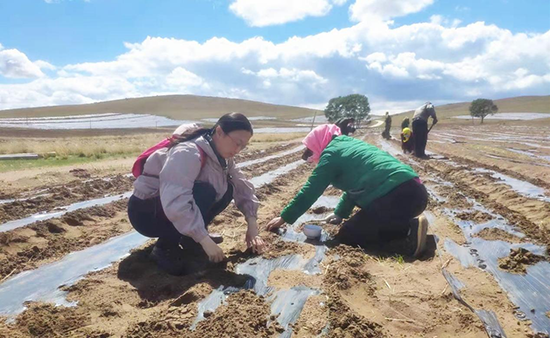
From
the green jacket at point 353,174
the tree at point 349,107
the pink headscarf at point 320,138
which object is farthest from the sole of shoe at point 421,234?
the tree at point 349,107

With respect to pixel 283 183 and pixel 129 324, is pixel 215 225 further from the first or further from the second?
pixel 283 183

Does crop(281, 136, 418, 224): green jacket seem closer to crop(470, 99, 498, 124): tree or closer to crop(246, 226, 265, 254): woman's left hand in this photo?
crop(246, 226, 265, 254): woman's left hand

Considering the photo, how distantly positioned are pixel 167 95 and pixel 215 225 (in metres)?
99.4

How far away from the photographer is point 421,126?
1098 cm

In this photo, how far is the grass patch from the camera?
31.9 ft

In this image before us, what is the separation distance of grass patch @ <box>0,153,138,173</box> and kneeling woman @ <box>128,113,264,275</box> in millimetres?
7991

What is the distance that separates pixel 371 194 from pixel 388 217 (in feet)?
0.77

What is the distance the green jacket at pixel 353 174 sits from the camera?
10.4 feet

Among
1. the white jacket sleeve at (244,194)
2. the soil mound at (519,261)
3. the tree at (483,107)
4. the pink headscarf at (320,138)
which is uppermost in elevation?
the tree at (483,107)

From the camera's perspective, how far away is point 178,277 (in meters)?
2.68

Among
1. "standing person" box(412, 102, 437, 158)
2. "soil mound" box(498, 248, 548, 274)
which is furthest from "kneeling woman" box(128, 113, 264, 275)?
"standing person" box(412, 102, 437, 158)

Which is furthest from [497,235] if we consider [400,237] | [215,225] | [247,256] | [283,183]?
[283,183]

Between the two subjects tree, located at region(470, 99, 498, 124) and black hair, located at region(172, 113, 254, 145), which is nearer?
black hair, located at region(172, 113, 254, 145)

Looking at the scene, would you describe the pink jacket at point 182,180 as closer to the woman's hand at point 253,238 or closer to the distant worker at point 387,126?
the woman's hand at point 253,238
